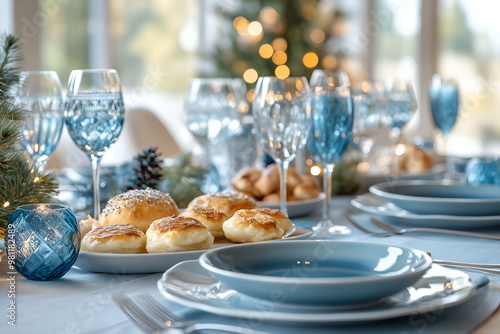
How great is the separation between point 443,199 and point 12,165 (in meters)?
0.68

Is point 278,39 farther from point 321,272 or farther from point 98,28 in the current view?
point 321,272

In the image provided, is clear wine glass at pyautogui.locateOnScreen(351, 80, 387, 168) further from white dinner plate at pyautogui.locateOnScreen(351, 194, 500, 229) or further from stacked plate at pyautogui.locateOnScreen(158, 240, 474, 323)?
stacked plate at pyautogui.locateOnScreen(158, 240, 474, 323)

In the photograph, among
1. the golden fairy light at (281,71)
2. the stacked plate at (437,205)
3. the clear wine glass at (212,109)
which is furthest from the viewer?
the golden fairy light at (281,71)

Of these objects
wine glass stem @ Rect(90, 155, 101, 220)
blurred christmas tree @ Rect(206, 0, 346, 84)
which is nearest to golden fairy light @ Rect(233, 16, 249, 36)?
blurred christmas tree @ Rect(206, 0, 346, 84)

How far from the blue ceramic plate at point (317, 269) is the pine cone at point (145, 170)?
53 centimetres

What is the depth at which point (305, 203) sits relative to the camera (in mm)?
1251

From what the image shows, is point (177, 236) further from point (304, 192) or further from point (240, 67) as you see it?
point (240, 67)

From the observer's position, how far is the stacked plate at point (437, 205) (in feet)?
3.70

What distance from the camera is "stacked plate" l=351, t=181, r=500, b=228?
1.13 meters

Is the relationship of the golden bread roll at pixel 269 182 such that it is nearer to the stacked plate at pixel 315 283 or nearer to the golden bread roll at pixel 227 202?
the golden bread roll at pixel 227 202

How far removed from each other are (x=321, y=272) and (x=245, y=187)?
577mm

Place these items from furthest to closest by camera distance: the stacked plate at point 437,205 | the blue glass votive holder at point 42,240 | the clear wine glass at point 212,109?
the clear wine glass at point 212,109
the stacked plate at point 437,205
the blue glass votive holder at point 42,240

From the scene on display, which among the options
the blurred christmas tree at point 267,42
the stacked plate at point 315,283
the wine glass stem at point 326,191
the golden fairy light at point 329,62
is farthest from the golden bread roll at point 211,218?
the golden fairy light at point 329,62

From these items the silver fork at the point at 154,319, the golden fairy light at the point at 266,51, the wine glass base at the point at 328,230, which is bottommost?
the wine glass base at the point at 328,230
